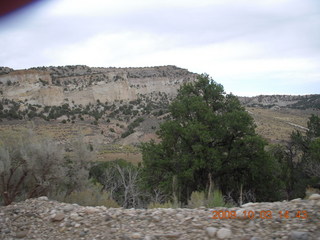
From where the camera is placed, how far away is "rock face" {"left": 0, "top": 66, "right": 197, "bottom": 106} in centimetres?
6688

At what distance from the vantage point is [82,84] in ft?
263

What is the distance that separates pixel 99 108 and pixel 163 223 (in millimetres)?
70919

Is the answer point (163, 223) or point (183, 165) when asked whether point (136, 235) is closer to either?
point (163, 223)

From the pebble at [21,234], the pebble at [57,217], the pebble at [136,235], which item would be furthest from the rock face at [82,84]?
the pebble at [136,235]

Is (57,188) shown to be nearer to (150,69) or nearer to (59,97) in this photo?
(59,97)

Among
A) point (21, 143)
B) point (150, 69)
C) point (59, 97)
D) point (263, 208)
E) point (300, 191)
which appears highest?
point (150, 69)

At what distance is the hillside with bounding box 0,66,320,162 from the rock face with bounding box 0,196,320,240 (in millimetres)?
→ 26333

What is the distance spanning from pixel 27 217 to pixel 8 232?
647 millimetres

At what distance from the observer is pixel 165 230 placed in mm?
4496

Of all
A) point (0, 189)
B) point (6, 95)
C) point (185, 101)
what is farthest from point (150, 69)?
point (0, 189)

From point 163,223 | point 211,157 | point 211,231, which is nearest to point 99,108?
point 211,157

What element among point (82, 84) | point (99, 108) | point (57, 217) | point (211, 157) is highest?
point (82, 84)

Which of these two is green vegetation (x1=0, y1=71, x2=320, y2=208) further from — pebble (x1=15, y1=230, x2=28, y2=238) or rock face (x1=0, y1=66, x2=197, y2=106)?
rock face (x1=0, y1=66, x2=197, y2=106)
